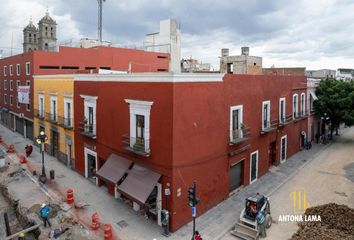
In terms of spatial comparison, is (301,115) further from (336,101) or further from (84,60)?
(84,60)

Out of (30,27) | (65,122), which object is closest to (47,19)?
(30,27)

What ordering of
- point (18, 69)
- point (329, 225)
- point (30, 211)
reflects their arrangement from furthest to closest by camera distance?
point (18, 69), point (30, 211), point (329, 225)

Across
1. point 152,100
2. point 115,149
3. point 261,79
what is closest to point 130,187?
point 115,149

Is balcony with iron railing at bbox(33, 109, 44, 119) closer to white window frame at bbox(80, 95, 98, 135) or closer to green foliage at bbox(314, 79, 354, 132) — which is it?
white window frame at bbox(80, 95, 98, 135)

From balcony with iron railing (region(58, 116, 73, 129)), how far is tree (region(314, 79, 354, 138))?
2644 centimetres

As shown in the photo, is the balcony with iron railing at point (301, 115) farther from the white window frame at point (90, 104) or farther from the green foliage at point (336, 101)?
the white window frame at point (90, 104)

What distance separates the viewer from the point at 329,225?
13391 millimetres

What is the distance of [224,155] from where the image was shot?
1681 cm

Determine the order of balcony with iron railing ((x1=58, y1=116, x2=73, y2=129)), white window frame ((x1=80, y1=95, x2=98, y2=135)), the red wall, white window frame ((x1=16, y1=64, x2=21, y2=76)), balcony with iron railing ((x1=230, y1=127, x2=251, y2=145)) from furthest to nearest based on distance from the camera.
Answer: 1. white window frame ((x1=16, y1=64, x2=21, y2=76))
2. the red wall
3. balcony with iron railing ((x1=58, y1=116, x2=73, y2=129))
4. white window frame ((x1=80, y1=95, x2=98, y2=135))
5. balcony with iron railing ((x1=230, y1=127, x2=251, y2=145))

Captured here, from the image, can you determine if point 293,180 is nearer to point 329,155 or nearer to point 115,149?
point 329,155

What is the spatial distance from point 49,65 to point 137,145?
21.7 metres

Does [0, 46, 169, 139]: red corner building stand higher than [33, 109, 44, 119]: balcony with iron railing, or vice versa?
[0, 46, 169, 139]: red corner building

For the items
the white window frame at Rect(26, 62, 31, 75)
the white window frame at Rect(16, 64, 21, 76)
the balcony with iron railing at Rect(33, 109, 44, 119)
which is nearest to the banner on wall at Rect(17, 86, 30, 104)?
the white window frame at Rect(26, 62, 31, 75)

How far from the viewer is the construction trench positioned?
45.8 feet
